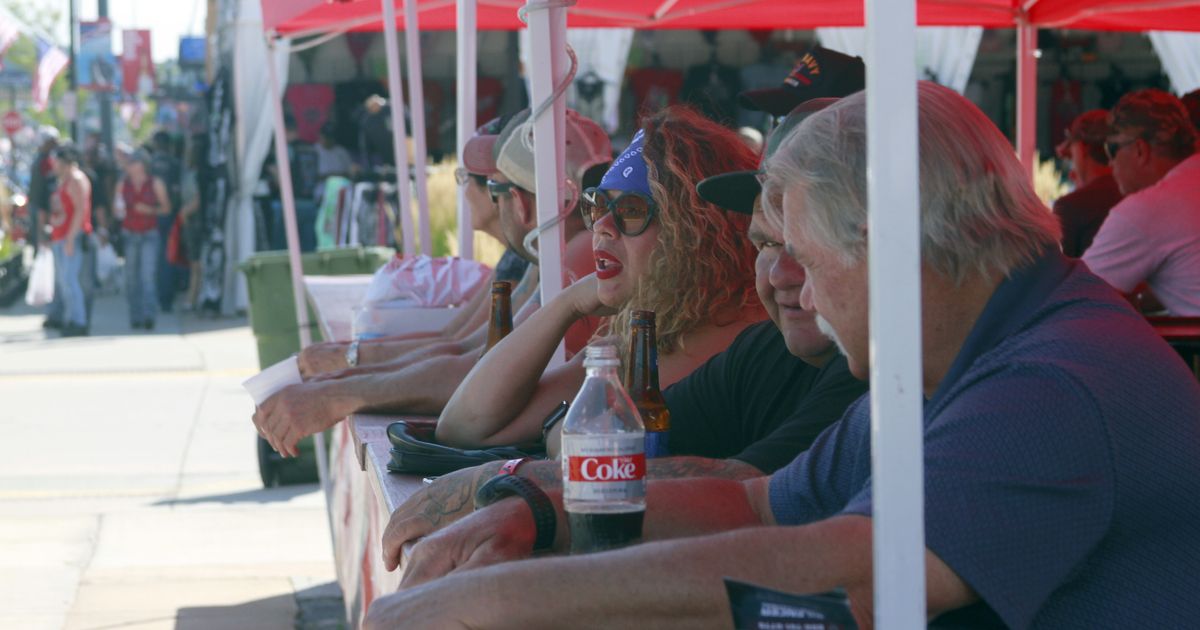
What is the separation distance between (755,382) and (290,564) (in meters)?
4.33

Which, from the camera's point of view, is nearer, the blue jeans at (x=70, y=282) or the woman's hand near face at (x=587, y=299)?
the woman's hand near face at (x=587, y=299)

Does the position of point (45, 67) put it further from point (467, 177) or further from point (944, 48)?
point (467, 177)

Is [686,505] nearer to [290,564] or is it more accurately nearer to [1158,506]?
[1158,506]

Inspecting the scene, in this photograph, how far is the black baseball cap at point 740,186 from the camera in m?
2.73

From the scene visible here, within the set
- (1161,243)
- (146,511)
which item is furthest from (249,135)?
(1161,243)

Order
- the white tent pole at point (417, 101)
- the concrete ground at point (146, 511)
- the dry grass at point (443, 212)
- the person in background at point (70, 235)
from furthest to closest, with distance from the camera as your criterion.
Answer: the person in background at point (70, 235) < the dry grass at point (443, 212) < the concrete ground at point (146, 511) < the white tent pole at point (417, 101)

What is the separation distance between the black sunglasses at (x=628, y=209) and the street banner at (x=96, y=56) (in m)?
24.6

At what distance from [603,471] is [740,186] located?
2.89 ft

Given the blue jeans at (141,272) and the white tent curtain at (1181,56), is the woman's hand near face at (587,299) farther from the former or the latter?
the blue jeans at (141,272)

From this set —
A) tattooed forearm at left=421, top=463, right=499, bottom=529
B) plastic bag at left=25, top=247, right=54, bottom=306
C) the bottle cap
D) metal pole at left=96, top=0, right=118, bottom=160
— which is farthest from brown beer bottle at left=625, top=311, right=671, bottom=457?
metal pole at left=96, top=0, right=118, bottom=160

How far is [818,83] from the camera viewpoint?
3830 millimetres

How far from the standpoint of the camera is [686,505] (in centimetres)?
227

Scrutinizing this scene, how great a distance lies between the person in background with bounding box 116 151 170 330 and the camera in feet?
52.3

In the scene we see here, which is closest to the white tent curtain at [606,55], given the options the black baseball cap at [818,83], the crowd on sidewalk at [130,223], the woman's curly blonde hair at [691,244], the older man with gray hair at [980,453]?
the crowd on sidewalk at [130,223]
